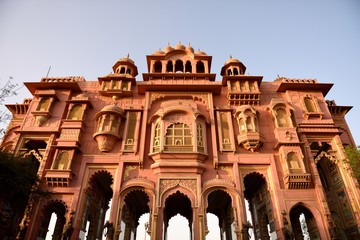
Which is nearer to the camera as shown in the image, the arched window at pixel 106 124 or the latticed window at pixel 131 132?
the latticed window at pixel 131 132

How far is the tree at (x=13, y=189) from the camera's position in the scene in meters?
11.3

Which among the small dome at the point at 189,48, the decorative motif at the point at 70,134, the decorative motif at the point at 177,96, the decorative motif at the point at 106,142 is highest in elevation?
the small dome at the point at 189,48

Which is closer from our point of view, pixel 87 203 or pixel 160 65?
pixel 87 203

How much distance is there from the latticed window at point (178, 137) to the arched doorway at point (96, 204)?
461 centimetres

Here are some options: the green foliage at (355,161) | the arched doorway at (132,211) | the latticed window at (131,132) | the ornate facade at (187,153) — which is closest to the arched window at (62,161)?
the ornate facade at (187,153)

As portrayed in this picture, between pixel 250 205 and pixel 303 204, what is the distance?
589 centimetres

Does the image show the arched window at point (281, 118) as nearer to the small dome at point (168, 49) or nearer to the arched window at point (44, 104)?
the small dome at point (168, 49)

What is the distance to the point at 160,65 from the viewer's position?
21188 mm

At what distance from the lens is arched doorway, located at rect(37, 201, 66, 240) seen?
46.8ft

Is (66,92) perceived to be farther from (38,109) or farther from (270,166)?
(270,166)

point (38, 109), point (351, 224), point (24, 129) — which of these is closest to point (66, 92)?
point (38, 109)

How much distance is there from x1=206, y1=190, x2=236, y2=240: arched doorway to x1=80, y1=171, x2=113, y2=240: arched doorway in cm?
786

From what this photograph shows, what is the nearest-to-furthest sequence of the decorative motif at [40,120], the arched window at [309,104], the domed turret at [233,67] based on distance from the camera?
1. the decorative motif at [40,120]
2. the arched window at [309,104]
3. the domed turret at [233,67]

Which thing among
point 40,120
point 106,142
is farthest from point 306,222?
point 40,120
